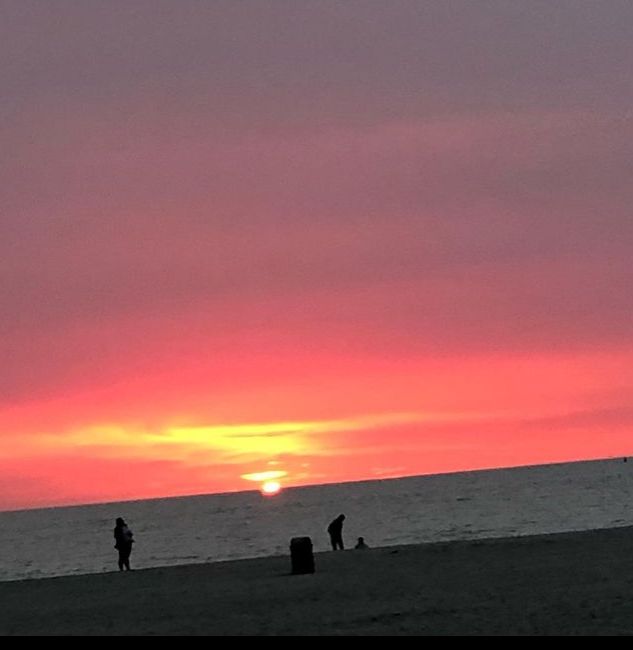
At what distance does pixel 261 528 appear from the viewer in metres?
133

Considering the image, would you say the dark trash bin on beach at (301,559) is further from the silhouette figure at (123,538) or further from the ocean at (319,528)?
the ocean at (319,528)

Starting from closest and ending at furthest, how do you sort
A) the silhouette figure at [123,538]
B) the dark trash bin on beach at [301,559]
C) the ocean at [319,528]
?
1. the dark trash bin on beach at [301,559]
2. the silhouette figure at [123,538]
3. the ocean at [319,528]

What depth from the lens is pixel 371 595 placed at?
23703 millimetres

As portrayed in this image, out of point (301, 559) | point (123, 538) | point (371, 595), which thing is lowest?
point (371, 595)

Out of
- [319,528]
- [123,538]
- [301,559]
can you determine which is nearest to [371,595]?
[301,559]

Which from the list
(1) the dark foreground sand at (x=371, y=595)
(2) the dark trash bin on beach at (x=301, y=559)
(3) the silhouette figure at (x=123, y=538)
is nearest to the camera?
(1) the dark foreground sand at (x=371, y=595)

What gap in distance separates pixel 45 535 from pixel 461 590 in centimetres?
14388

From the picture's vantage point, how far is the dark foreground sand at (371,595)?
18.8 m

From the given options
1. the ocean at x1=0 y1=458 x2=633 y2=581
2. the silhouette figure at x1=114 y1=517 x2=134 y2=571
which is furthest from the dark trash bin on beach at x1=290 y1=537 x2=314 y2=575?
the ocean at x1=0 y1=458 x2=633 y2=581

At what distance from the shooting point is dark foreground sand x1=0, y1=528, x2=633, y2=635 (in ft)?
61.8

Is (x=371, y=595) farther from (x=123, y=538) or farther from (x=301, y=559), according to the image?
(x=123, y=538)

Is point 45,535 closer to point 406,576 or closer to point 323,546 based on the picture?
point 323,546

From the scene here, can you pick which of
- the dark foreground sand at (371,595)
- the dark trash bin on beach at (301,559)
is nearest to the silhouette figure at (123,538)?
the dark foreground sand at (371,595)
